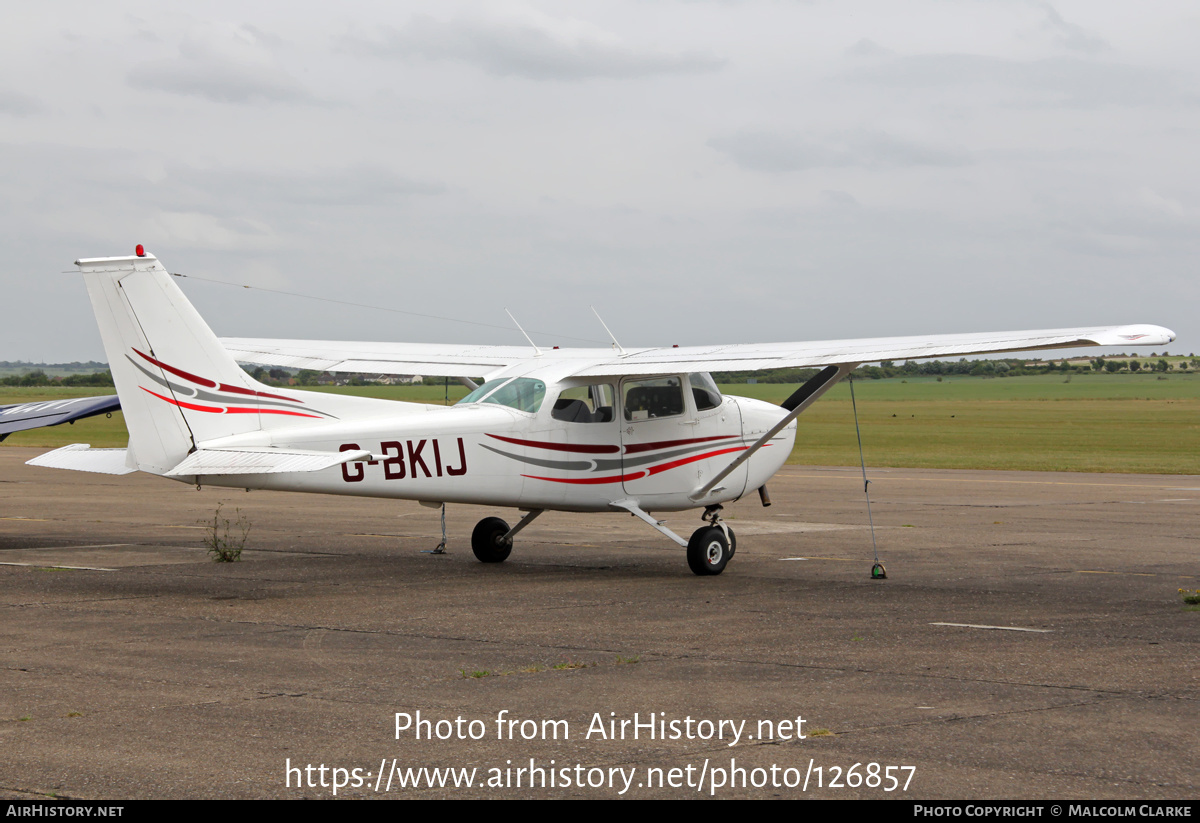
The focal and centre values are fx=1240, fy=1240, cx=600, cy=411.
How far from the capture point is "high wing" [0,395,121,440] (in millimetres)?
17141

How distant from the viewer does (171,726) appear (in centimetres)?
673

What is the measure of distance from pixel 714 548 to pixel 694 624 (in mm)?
3543

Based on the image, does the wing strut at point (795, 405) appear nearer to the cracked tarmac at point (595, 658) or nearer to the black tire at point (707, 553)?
the black tire at point (707, 553)

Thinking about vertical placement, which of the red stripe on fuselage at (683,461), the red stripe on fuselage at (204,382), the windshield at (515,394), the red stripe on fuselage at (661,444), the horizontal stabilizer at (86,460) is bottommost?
the red stripe on fuselage at (683,461)

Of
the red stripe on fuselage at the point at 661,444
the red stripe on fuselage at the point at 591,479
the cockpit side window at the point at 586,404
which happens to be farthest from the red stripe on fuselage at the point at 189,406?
the red stripe on fuselage at the point at 661,444

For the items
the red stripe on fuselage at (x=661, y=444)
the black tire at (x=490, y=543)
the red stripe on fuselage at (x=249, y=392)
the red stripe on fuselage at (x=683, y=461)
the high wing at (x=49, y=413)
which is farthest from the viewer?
the high wing at (x=49, y=413)

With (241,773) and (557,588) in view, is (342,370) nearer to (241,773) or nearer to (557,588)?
(557,588)

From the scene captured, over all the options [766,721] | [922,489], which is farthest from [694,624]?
[922,489]

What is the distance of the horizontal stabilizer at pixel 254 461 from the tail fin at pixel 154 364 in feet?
1.07

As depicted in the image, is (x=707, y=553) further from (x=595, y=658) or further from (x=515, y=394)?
(x=595, y=658)

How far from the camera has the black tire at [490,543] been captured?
1506 centimetres

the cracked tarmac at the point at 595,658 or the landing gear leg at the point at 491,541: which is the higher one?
the landing gear leg at the point at 491,541

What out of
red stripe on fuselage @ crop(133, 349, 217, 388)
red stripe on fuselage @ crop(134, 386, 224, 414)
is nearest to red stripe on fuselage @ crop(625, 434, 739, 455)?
red stripe on fuselage @ crop(134, 386, 224, 414)

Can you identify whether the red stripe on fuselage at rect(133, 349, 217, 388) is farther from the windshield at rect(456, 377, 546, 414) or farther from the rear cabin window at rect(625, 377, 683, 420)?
the rear cabin window at rect(625, 377, 683, 420)
